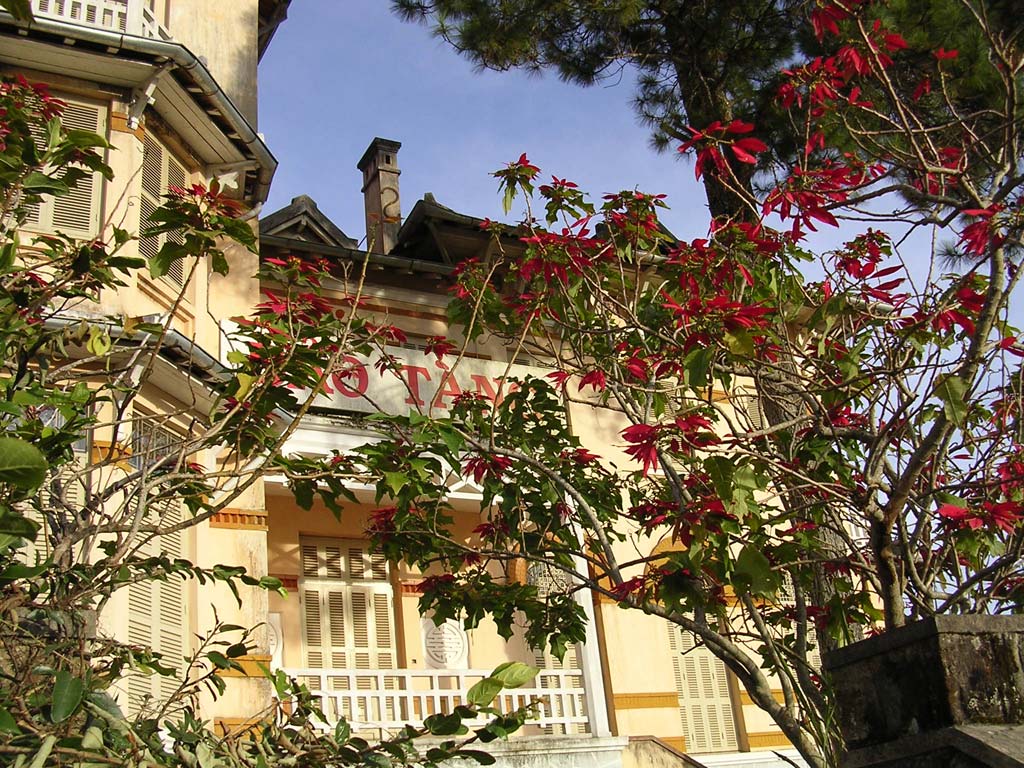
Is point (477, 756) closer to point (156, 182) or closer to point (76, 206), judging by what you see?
point (76, 206)

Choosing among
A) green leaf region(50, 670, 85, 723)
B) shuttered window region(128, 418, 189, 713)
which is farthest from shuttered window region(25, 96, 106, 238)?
green leaf region(50, 670, 85, 723)

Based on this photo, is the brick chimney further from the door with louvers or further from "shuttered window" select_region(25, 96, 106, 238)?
"shuttered window" select_region(25, 96, 106, 238)

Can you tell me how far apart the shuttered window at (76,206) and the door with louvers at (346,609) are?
189 inches

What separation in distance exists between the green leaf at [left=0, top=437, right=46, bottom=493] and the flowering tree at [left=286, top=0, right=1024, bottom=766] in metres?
2.64

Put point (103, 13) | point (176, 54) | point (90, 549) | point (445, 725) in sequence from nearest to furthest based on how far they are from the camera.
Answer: point (445, 725) < point (90, 549) < point (176, 54) < point (103, 13)

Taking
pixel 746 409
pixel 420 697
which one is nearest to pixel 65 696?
pixel 746 409

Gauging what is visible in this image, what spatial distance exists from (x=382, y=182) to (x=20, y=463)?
610 inches

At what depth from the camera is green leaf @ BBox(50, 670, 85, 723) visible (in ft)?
8.70

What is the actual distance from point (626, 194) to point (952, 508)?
3.79 m

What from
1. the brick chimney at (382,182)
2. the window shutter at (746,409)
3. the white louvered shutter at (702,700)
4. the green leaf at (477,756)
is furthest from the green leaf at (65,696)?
the brick chimney at (382,182)

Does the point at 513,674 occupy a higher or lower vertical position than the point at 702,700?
lower

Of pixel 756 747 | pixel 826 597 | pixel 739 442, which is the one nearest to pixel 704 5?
pixel 826 597

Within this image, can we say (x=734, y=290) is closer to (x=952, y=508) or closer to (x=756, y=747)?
(x=952, y=508)

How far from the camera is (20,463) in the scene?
213 cm
